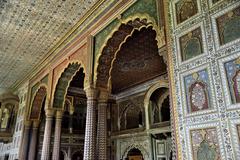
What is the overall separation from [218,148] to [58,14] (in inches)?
260

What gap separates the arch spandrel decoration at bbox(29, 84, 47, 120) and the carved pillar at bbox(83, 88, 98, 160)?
5888mm

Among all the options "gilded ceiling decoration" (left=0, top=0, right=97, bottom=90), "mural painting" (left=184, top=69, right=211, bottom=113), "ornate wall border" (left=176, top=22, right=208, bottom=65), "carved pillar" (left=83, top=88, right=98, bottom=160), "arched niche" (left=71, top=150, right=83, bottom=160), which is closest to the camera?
"mural painting" (left=184, top=69, right=211, bottom=113)

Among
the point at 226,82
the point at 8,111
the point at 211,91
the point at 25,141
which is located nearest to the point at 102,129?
the point at 211,91

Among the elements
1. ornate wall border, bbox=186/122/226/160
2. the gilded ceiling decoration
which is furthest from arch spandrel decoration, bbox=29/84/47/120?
ornate wall border, bbox=186/122/226/160

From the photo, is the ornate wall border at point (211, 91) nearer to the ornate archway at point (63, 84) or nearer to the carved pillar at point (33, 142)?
the ornate archway at point (63, 84)

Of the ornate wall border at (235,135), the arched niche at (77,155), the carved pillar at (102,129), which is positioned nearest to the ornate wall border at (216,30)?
the ornate wall border at (235,135)

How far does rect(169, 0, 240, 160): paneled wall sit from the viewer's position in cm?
356

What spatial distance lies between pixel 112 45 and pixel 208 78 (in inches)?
155

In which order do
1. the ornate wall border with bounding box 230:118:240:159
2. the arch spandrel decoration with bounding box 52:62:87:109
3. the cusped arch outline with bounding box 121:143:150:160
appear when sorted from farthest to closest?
the cusped arch outline with bounding box 121:143:150:160 < the arch spandrel decoration with bounding box 52:62:87:109 < the ornate wall border with bounding box 230:118:240:159

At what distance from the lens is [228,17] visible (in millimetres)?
3846

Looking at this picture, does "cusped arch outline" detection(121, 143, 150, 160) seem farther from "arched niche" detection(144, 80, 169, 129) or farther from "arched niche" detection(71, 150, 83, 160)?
"arched niche" detection(71, 150, 83, 160)

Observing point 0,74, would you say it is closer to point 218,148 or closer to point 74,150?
point 74,150

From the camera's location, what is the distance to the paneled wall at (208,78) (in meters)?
3.56

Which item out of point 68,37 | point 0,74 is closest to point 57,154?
point 68,37
